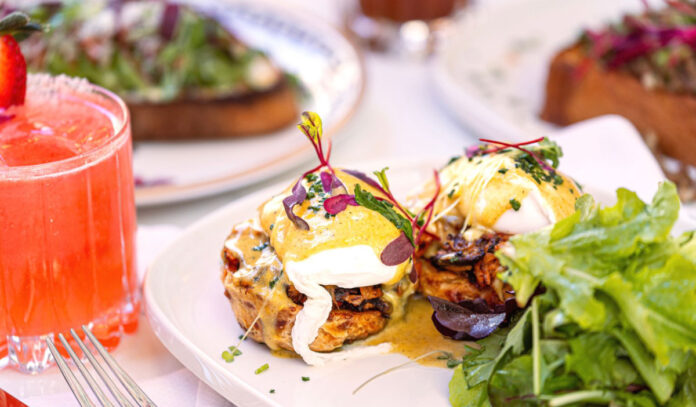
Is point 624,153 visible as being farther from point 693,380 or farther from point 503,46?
point 503,46

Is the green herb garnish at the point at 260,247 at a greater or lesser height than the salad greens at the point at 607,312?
lesser

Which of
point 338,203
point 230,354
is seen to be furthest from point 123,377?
point 338,203

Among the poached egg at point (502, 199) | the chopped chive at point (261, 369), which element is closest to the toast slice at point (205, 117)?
the poached egg at point (502, 199)

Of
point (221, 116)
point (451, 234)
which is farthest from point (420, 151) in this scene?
point (451, 234)

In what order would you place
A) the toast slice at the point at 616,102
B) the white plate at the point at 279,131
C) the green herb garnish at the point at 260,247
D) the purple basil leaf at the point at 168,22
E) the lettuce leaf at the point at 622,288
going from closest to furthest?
the lettuce leaf at the point at 622,288 < the green herb garnish at the point at 260,247 < the white plate at the point at 279,131 < the toast slice at the point at 616,102 < the purple basil leaf at the point at 168,22

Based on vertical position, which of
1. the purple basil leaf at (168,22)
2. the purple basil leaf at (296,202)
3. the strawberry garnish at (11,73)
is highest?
the strawberry garnish at (11,73)

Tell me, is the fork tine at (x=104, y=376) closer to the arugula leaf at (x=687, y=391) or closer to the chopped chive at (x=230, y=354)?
the chopped chive at (x=230, y=354)

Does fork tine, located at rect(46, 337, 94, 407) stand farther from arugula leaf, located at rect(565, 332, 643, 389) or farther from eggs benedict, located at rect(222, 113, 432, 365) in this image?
arugula leaf, located at rect(565, 332, 643, 389)
